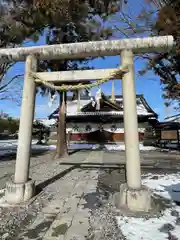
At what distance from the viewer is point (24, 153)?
195 inches

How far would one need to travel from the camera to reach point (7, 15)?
11688mm

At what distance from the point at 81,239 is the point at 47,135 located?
2703cm

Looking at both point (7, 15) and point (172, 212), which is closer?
point (172, 212)

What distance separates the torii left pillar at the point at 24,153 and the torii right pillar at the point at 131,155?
2045mm

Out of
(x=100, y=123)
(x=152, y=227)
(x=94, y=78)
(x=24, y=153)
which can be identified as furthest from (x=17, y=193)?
(x=100, y=123)

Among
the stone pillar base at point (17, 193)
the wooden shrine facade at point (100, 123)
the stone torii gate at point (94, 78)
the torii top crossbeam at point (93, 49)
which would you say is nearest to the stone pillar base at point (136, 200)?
the stone torii gate at point (94, 78)

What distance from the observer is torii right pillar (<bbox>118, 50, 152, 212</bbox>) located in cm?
432

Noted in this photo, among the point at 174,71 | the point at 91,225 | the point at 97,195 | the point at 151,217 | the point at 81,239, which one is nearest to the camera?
the point at 81,239

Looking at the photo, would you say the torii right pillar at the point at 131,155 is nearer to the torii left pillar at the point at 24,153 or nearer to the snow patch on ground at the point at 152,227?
the snow patch on ground at the point at 152,227

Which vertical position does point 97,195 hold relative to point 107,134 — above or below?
below

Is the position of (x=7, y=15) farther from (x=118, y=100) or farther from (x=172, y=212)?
(x=118, y=100)

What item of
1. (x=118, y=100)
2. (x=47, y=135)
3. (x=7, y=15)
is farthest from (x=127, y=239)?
(x=118, y=100)

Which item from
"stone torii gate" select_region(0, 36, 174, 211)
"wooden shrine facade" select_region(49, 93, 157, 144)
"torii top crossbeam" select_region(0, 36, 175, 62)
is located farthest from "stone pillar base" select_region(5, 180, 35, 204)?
"wooden shrine facade" select_region(49, 93, 157, 144)

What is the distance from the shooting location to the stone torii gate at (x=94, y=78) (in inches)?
179
